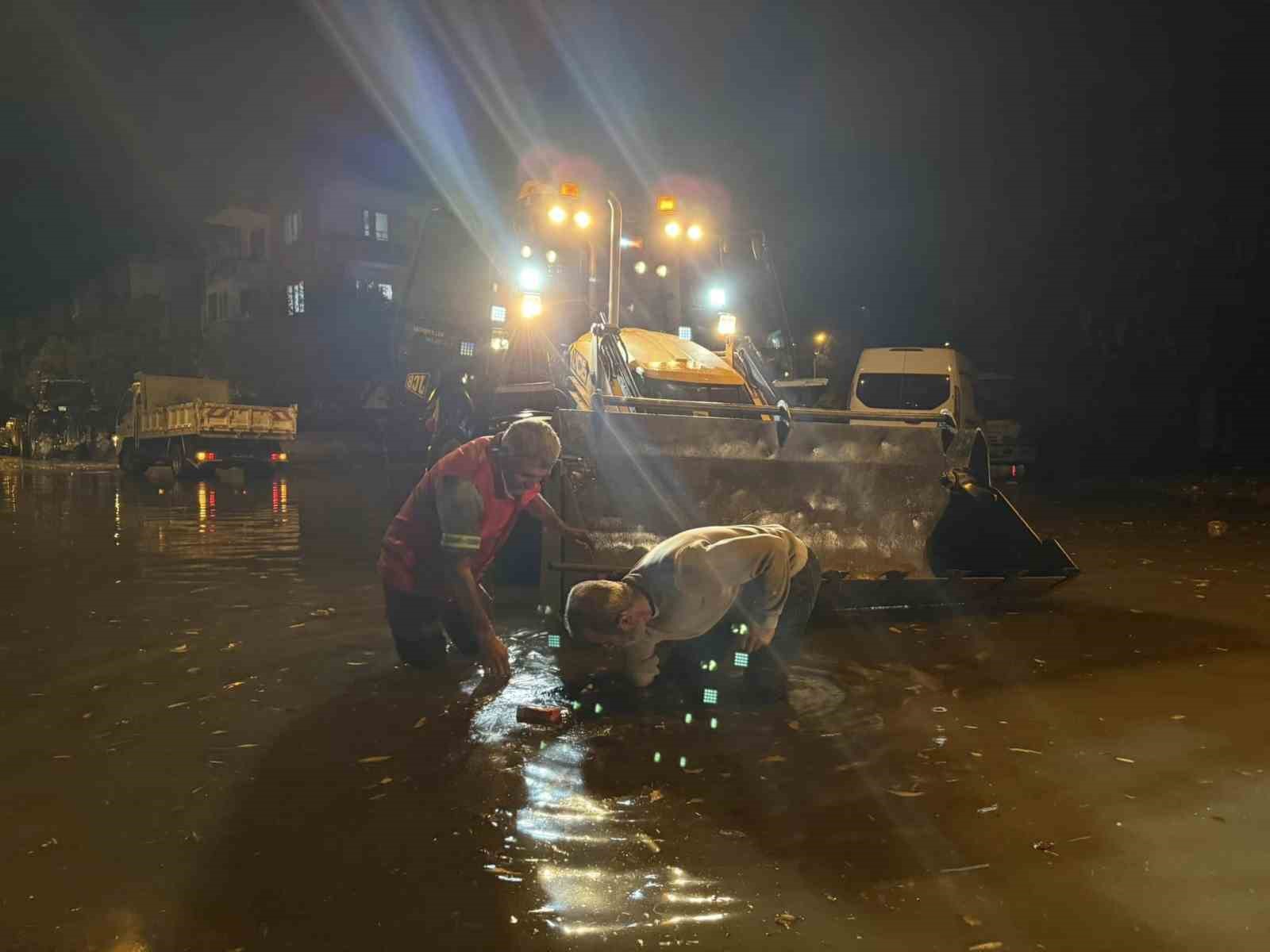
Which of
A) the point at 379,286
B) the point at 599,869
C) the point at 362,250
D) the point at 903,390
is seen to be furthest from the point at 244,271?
the point at 599,869

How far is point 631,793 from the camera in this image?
3.65 metres

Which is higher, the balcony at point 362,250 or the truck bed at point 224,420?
the balcony at point 362,250

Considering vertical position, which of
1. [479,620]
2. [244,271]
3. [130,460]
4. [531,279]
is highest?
[244,271]

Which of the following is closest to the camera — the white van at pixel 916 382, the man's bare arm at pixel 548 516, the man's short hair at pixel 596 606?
the man's short hair at pixel 596 606

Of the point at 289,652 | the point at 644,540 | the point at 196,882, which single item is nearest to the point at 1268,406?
the point at 644,540

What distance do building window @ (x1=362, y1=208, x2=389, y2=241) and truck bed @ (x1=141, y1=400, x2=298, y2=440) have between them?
830 inches

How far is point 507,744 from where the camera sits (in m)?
4.18

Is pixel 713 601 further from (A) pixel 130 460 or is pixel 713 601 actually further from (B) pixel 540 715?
(A) pixel 130 460

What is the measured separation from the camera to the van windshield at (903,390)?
54.5 feet

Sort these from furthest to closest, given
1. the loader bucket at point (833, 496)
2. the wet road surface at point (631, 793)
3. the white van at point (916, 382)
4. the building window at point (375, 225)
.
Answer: the building window at point (375, 225)
the white van at point (916, 382)
the loader bucket at point (833, 496)
the wet road surface at point (631, 793)

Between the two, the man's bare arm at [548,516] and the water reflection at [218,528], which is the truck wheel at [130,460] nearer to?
the water reflection at [218,528]

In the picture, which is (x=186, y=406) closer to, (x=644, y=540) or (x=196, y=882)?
(x=644, y=540)

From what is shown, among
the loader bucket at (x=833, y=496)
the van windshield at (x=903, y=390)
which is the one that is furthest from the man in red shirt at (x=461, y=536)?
the van windshield at (x=903, y=390)

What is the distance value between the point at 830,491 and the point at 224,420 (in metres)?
19.3
